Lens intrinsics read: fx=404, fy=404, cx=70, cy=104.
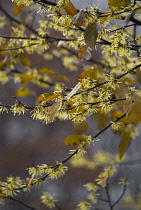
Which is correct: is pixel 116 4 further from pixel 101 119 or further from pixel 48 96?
pixel 101 119

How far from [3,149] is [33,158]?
34cm

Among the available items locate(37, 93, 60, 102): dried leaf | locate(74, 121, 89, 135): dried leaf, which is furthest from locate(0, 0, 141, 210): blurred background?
locate(37, 93, 60, 102): dried leaf

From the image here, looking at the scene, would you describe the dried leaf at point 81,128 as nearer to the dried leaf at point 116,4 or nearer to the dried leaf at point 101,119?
the dried leaf at point 101,119

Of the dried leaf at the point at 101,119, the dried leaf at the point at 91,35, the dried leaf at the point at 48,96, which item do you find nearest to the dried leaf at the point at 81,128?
the dried leaf at the point at 101,119

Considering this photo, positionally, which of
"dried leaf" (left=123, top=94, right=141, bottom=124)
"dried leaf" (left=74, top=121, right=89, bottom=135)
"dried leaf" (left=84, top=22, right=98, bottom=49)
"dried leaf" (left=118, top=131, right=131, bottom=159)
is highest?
"dried leaf" (left=118, top=131, right=131, bottom=159)

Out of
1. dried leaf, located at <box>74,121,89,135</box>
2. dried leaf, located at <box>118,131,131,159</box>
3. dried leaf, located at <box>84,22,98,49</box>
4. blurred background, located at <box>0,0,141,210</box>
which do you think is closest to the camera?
dried leaf, located at <box>84,22,98,49</box>

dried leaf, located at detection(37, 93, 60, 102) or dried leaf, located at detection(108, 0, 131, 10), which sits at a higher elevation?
dried leaf, located at detection(108, 0, 131, 10)

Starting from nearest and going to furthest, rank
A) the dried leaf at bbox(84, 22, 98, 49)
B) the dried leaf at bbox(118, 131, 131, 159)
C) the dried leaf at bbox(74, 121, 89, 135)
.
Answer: the dried leaf at bbox(84, 22, 98, 49) < the dried leaf at bbox(74, 121, 89, 135) < the dried leaf at bbox(118, 131, 131, 159)

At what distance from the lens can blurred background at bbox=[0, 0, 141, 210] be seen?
10.5 ft

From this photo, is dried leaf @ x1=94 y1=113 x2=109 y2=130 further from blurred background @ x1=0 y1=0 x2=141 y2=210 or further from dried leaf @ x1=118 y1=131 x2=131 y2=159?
blurred background @ x1=0 y1=0 x2=141 y2=210

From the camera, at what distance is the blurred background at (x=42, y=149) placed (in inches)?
126

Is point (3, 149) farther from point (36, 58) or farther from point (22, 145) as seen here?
point (36, 58)

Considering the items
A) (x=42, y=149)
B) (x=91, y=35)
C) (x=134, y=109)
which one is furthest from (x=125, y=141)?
(x=42, y=149)

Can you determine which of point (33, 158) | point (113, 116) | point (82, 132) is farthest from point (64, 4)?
point (33, 158)
